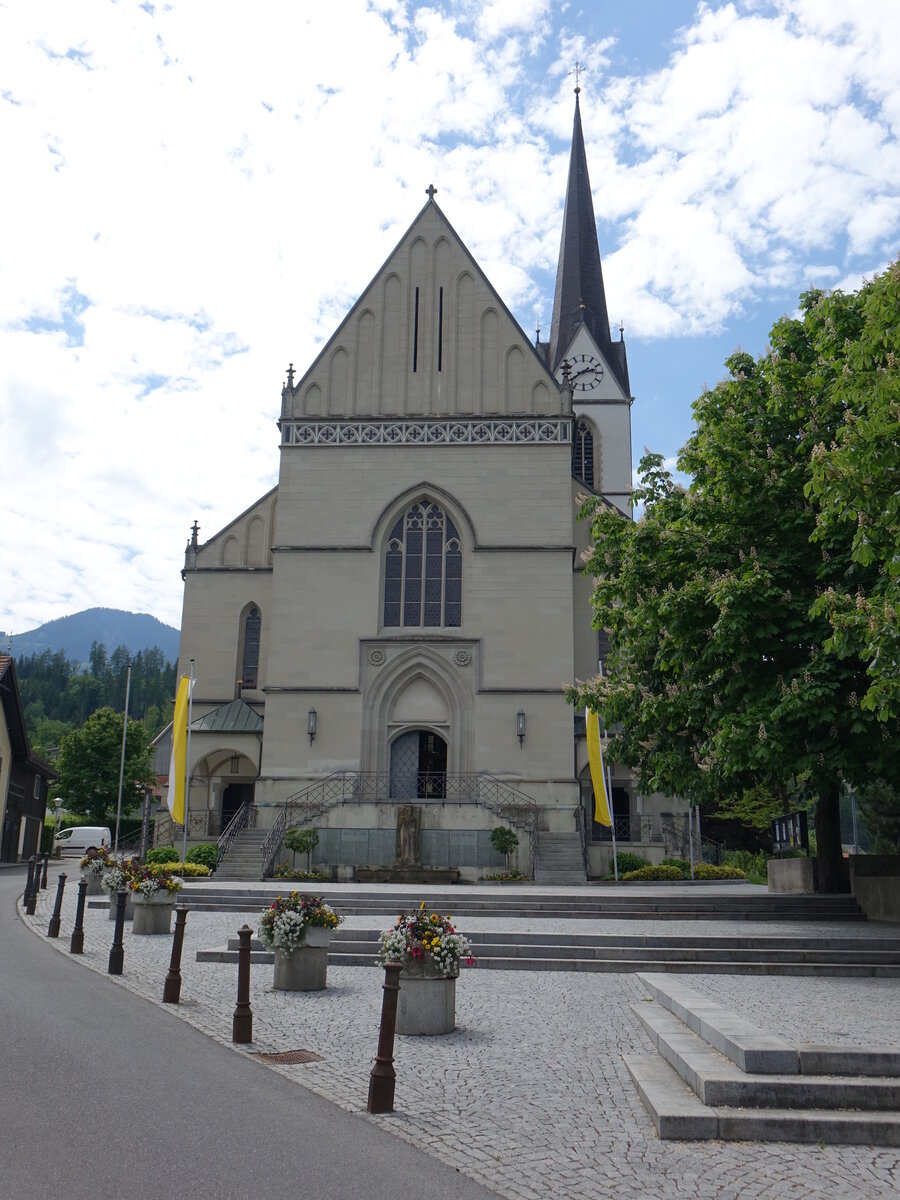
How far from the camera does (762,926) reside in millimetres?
17031

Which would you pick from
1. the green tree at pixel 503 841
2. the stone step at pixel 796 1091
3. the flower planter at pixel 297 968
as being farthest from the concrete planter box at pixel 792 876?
the stone step at pixel 796 1091

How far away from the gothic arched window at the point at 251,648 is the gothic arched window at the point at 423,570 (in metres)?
5.51

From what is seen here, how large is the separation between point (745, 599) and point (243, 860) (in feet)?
63.1

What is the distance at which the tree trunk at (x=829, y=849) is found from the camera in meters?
20.3

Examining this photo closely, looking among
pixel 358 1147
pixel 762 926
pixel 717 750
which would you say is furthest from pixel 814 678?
pixel 358 1147

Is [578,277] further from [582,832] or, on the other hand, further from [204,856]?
[204,856]

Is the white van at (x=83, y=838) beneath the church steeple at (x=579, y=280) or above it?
beneath

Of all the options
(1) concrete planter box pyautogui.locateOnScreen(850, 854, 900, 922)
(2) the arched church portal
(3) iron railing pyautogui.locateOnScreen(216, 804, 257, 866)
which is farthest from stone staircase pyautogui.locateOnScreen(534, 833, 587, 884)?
(1) concrete planter box pyautogui.locateOnScreen(850, 854, 900, 922)

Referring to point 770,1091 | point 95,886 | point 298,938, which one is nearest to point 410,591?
point 95,886

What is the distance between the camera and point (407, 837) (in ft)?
96.1

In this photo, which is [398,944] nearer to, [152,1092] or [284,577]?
[152,1092]

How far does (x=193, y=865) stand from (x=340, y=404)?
16.5 meters

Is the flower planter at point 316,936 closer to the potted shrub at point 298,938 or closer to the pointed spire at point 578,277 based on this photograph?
the potted shrub at point 298,938

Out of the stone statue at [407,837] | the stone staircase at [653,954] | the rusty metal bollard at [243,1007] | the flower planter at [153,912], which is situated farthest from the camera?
the stone statue at [407,837]
